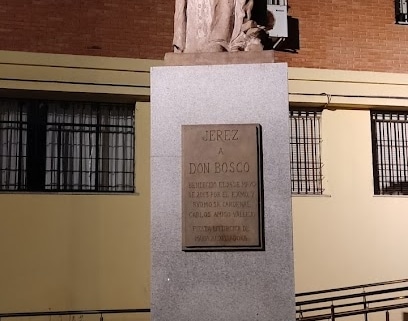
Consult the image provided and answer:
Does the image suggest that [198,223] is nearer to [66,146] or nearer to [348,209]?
[66,146]

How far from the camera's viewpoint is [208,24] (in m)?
6.34

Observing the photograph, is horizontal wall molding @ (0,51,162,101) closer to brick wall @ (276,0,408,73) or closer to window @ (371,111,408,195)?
brick wall @ (276,0,408,73)

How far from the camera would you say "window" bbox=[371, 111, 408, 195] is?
1230cm

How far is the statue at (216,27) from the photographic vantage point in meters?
6.17

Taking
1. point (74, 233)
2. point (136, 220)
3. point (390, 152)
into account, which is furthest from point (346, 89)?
point (74, 233)

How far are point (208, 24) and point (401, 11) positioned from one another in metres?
7.66

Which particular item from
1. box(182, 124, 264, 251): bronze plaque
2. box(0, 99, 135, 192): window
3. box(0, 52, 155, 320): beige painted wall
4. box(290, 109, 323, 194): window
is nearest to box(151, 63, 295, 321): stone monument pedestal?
box(182, 124, 264, 251): bronze plaque

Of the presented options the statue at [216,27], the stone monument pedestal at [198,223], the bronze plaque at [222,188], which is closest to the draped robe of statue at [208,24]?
the statue at [216,27]

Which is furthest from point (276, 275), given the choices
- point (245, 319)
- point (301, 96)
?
point (301, 96)

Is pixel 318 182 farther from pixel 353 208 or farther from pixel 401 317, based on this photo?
pixel 401 317

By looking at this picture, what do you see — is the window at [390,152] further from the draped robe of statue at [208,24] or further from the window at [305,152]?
the draped robe of statue at [208,24]

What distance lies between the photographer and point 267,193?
5.76 metres

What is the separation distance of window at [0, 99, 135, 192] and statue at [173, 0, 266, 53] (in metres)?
5.36

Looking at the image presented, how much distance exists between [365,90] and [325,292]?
373cm
